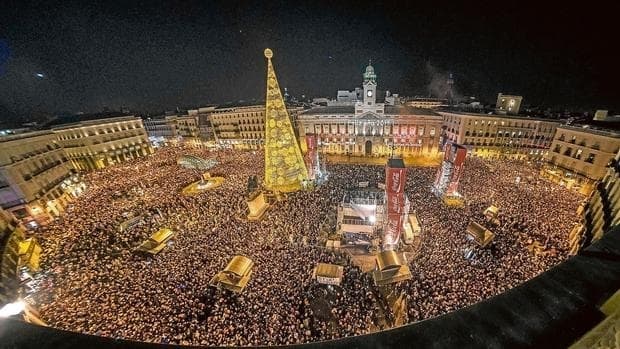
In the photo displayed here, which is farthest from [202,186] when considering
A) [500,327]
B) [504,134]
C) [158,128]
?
[504,134]

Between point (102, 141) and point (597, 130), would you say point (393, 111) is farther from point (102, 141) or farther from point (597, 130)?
point (102, 141)

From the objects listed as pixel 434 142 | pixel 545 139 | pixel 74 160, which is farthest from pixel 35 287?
pixel 545 139

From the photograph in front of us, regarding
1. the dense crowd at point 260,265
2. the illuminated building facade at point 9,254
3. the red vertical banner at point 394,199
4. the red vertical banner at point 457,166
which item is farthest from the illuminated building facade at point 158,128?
the red vertical banner at point 457,166

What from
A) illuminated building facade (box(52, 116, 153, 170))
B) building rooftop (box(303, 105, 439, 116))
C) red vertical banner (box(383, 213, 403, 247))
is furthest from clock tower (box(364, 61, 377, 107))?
illuminated building facade (box(52, 116, 153, 170))

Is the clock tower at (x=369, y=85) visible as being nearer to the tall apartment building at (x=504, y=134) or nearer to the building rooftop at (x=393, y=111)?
the building rooftop at (x=393, y=111)

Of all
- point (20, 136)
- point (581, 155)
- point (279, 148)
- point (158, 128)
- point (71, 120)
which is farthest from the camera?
point (158, 128)

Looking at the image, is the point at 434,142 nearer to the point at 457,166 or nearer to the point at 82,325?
the point at 457,166

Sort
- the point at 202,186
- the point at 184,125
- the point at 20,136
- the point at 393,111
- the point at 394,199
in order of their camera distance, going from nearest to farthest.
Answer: the point at 394,199
the point at 20,136
the point at 202,186
the point at 393,111
the point at 184,125
